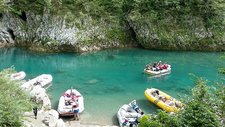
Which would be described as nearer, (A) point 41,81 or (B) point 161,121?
(B) point 161,121

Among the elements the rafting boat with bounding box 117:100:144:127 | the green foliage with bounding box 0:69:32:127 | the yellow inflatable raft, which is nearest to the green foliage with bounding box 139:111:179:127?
the green foliage with bounding box 0:69:32:127

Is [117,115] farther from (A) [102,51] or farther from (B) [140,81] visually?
(A) [102,51]

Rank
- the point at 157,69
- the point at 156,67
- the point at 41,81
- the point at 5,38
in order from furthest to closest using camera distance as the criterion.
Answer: the point at 5,38, the point at 156,67, the point at 157,69, the point at 41,81

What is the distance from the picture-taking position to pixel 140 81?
101ft

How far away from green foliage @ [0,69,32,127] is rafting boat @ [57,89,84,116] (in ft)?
16.5

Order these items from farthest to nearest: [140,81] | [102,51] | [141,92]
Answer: [102,51] < [140,81] < [141,92]

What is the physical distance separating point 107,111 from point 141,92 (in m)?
5.12

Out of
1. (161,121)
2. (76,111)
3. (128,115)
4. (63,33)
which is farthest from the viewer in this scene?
(63,33)

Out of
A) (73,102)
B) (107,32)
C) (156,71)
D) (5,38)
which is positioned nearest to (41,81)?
(73,102)

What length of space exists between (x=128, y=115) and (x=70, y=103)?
4.26 meters

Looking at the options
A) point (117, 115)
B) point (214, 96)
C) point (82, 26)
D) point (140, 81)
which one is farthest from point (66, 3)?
point (214, 96)

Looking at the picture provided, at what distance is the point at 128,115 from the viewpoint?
22.2 m

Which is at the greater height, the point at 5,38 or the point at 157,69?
the point at 5,38

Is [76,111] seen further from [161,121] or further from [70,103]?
[161,121]
